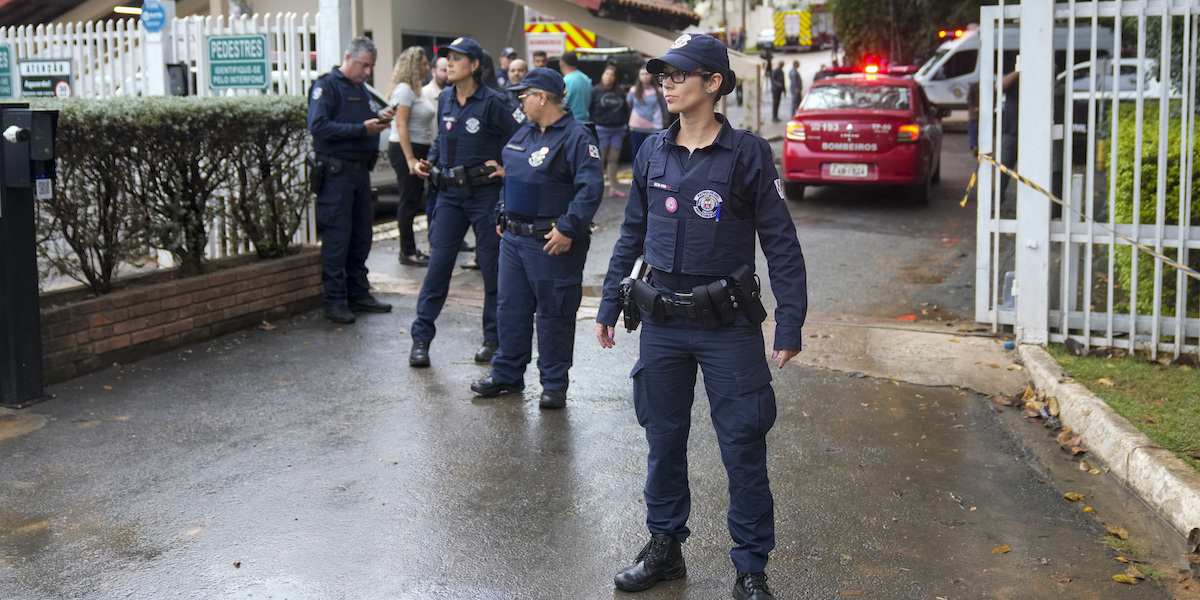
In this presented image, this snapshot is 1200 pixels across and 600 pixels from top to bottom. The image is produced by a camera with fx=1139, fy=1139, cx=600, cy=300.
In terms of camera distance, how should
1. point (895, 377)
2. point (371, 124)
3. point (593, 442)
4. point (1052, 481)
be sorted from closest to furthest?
point (1052, 481)
point (593, 442)
point (895, 377)
point (371, 124)

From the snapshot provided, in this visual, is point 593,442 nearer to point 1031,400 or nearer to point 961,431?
point 961,431

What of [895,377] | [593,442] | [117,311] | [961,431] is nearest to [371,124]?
[117,311]

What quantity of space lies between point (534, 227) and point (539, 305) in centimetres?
43

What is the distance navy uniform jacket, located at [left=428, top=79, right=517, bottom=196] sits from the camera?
6668 mm

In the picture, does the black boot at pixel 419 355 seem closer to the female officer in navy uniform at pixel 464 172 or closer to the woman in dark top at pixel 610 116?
the female officer in navy uniform at pixel 464 172

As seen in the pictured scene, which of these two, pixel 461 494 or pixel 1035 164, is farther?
pixel 1035 164

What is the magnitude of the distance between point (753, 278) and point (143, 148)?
182 inches

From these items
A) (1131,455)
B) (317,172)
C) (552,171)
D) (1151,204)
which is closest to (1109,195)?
(1151,204)

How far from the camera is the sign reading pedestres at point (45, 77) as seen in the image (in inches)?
400

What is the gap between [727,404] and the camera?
3836 millimetres

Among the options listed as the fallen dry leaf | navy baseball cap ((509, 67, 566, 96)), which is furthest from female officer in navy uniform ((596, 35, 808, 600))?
the fallen dry leaf

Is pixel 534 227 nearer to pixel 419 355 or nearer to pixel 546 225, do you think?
pixel 546 225

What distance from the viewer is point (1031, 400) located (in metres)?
6.09

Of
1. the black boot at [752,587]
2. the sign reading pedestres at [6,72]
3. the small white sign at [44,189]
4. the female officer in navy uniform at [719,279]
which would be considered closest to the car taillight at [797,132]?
the sign reading pedestres at [6,72]
